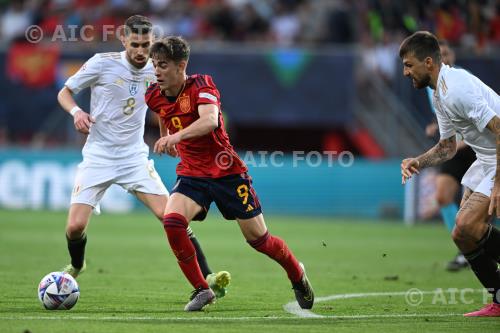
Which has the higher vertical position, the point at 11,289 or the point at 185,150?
the point at 185,150

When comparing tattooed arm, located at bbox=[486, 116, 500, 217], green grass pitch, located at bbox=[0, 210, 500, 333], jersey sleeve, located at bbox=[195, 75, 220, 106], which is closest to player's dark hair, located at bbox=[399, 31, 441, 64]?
tattooed arm, located at bbox=[486, 116, 500, 217]

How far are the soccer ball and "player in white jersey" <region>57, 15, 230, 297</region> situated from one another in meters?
1.28

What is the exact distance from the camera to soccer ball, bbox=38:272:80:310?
8.05m

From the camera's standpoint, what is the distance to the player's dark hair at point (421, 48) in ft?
25.7

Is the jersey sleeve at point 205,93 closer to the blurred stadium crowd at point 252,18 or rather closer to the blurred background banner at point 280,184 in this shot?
the blurred background banner at point 280,184

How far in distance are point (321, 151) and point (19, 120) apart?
6.99 meters

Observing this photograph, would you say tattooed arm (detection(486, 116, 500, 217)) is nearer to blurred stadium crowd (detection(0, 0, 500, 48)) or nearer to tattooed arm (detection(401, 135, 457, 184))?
tattooed arm (detection(401, 135, 457, 184))

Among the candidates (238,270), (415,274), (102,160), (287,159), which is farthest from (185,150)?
(287,159)

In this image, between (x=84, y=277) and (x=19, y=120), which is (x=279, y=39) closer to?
(x=19, y=120)

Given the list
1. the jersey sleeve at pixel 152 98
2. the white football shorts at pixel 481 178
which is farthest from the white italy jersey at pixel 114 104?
the white football shorts at pixel 481 178

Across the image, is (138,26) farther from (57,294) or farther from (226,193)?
(57,294)

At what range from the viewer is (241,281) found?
10.7 m

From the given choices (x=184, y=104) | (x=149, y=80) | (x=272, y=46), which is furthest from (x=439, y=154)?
(x=272, y=46)

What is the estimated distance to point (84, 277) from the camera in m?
10.7
